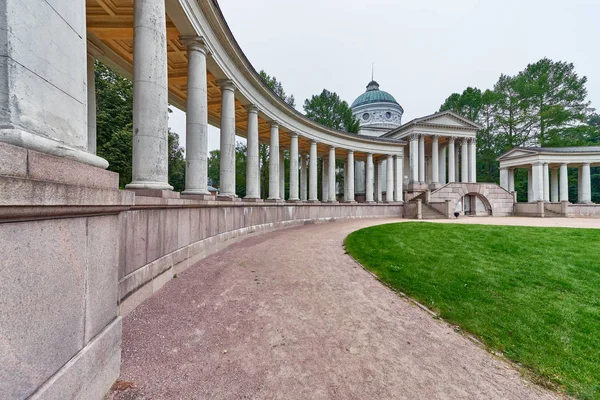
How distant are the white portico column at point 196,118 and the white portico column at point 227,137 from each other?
4.07m

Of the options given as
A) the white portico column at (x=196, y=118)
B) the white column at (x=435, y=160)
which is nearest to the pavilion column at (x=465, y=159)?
the white column at (x=435, y=160)

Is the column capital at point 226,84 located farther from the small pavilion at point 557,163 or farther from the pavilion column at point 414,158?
the small pavilion at point 557,163

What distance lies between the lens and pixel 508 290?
26.0 feet

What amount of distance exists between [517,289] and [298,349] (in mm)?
7335

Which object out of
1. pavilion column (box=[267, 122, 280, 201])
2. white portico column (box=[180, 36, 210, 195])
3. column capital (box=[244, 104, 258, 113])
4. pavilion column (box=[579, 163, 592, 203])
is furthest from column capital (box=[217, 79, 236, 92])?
pavilion column (box=[579, 163, 592, 203])

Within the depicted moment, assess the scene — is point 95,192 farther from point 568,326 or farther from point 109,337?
point 568,326

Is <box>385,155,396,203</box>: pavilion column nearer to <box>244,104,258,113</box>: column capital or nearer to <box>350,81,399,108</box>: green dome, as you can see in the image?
<box>244,104,258,113</box>: column capital

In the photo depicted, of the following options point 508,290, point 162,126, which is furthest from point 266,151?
point 508,290

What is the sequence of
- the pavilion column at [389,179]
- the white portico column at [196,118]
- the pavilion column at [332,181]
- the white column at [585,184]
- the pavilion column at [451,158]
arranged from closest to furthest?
the white portico column at [196,118], the pavilion column at [332,181], the pavilion column at [389,179], the white column at [585,184], the pavilion column at [451,158]

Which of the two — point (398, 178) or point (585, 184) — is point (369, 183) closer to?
point (398, 178)

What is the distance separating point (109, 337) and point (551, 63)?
9564cm

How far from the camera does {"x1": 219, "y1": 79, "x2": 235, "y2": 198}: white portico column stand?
17.0 meters

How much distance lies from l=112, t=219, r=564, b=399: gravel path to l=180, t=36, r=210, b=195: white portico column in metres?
5.96

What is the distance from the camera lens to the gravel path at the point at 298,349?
410 cm
